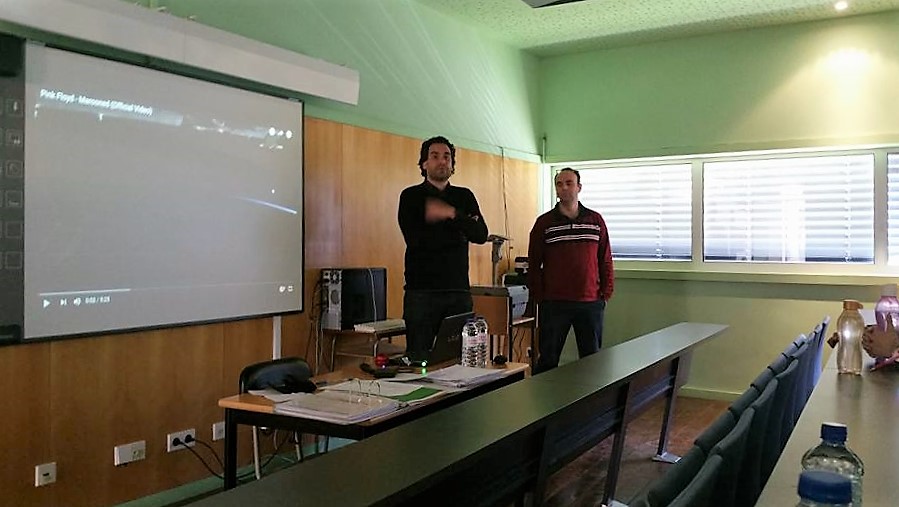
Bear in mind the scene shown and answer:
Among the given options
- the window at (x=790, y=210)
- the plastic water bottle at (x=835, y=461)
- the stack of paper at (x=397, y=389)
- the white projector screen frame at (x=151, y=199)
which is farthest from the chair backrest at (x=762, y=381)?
the window at (x=790, y=210)

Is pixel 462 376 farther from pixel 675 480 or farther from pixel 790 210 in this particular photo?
pixel 790 210

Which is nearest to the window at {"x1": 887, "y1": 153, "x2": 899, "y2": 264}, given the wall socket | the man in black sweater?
the man in black sweater

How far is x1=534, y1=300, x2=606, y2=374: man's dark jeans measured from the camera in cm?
483

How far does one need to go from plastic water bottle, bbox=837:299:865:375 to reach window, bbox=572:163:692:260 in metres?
3.69

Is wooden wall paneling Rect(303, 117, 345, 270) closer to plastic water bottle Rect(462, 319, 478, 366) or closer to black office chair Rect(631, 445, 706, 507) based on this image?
plastic water bottle Rect(462, 319, 478, 366)

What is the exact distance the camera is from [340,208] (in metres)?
4.59

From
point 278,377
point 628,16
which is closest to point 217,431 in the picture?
point 278,377

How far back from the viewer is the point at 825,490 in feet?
3.27

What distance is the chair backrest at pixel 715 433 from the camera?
5.55ft

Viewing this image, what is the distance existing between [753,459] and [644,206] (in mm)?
4892

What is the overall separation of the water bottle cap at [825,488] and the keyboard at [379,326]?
3.30m

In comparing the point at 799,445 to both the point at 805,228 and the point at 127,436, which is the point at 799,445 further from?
the point at 805,228

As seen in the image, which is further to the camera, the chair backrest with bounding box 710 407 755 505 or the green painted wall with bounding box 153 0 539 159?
the green painted wall with bounding box 153 0 539 159

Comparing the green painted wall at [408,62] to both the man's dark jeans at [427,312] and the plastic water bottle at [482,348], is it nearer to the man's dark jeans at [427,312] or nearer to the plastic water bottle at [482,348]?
the man's dark jeans at [427,312]
